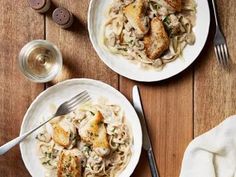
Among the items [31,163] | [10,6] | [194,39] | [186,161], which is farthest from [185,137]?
[10,6]

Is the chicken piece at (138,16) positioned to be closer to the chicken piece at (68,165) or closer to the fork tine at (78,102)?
the fork tine at (78,102)

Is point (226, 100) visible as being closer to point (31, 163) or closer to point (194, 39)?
point (194, 39)

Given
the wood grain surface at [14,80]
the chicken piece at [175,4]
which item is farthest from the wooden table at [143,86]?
the chicken piece at [175,4]

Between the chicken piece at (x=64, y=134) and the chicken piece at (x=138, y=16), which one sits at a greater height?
the chicken piece at (x=138, y=16)

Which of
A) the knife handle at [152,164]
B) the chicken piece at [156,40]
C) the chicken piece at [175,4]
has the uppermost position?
the chicken piece at [175,4]

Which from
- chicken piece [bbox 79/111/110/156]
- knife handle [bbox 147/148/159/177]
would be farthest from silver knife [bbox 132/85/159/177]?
chicken piece [bbox 79/111/110/156]

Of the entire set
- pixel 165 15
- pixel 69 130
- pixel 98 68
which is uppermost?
pixel 165 15
